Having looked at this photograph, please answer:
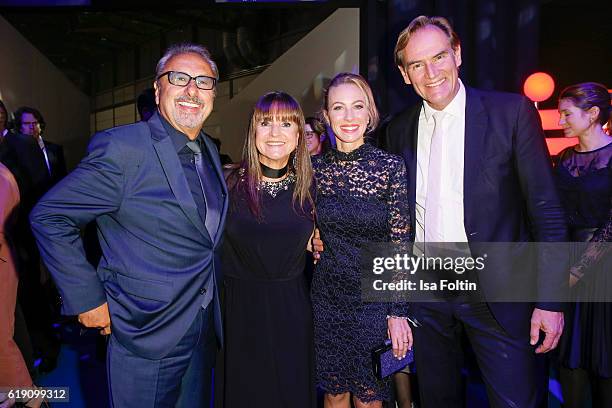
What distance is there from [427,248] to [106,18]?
12985mm

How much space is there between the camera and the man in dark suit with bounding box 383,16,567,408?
1.88m

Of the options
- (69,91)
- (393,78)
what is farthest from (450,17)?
(69,91)

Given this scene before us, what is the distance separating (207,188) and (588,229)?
228cm

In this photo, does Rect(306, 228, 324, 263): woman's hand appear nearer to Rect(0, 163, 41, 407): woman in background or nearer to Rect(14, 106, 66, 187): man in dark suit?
Rect(0, 163, 41, 407): woman in background

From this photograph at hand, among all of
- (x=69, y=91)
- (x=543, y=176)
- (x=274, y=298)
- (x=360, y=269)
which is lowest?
(x=274, y=298)

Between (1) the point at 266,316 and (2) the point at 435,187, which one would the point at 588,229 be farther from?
(1) the point at 266,316

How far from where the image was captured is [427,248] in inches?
81.9

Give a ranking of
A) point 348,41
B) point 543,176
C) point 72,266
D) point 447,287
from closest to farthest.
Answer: point 72,266
point 543,176
point 447,287
point 348,41

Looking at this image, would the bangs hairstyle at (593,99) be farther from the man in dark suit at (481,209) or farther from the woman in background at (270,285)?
the woman in background at (270,285)

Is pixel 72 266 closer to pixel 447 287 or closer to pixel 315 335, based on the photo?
pixel 315 335

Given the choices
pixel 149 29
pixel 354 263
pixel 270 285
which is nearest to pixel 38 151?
pixel 270 285

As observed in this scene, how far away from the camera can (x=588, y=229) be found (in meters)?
2.73

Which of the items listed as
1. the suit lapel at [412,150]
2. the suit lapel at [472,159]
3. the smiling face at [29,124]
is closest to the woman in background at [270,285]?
the suit lapel at [412,150]

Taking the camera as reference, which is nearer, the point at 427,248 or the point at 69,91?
the point at 427,248
